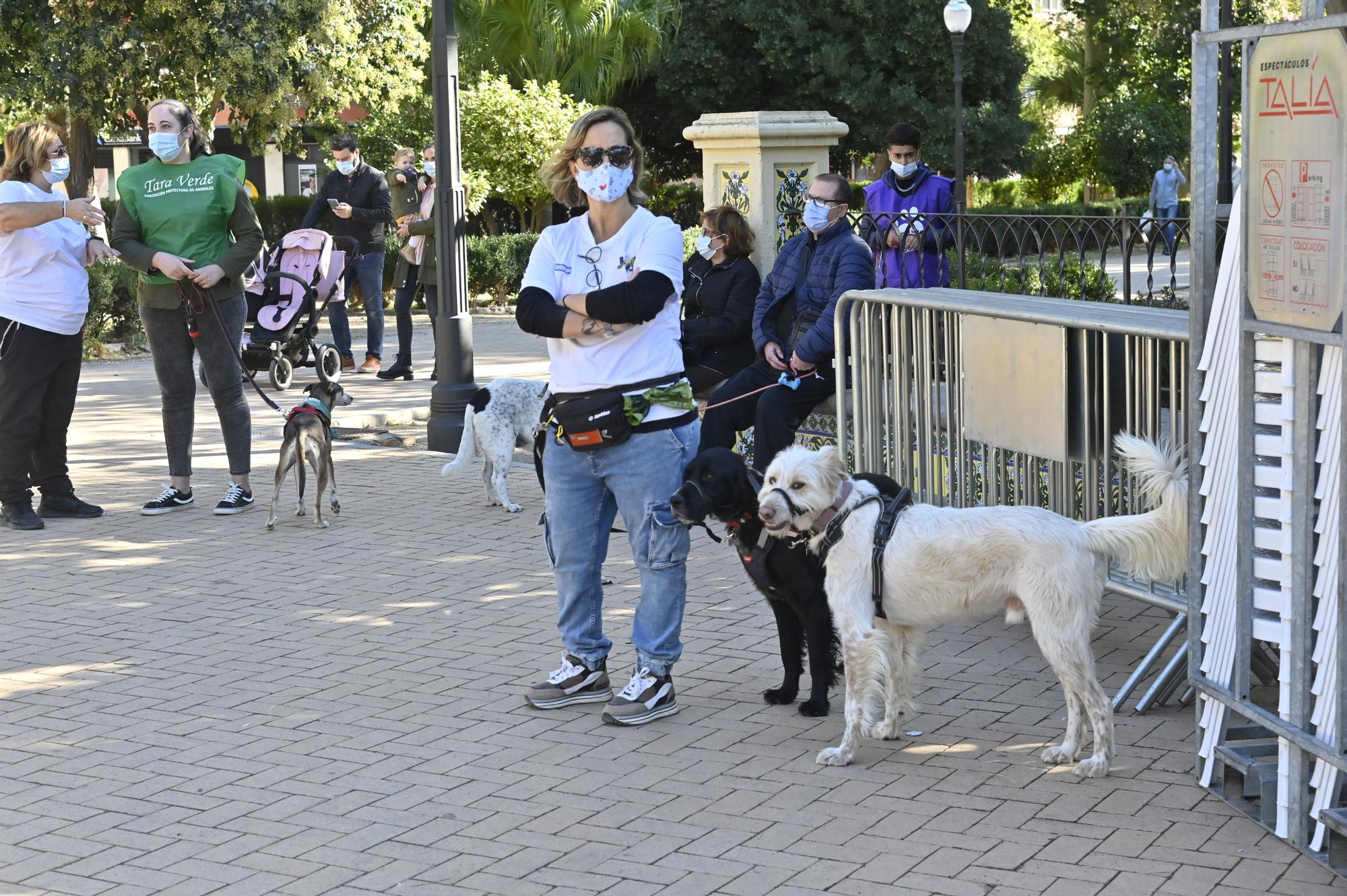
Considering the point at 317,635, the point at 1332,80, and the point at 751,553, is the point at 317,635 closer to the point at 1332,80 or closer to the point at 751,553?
the point at 751,553

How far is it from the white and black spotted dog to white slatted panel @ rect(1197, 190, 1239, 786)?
16.9 feet


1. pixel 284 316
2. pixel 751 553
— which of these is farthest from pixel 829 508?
pixel 284 316

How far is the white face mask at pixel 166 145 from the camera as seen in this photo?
8.59m

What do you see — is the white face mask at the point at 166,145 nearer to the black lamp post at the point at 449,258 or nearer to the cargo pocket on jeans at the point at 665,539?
the black lamp post at the point at 449,258

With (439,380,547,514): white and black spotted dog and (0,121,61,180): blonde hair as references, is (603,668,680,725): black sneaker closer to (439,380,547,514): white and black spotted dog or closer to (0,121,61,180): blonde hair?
(439,380,547,514): white and black spotted dog

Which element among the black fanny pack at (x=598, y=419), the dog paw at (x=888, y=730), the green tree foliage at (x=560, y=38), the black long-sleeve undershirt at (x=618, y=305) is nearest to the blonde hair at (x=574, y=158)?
A: the black long-sleeve undershirt at (x=618, y=305)

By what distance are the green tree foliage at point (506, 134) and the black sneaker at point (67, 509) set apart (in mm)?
14590

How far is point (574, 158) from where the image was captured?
5430 millimetres

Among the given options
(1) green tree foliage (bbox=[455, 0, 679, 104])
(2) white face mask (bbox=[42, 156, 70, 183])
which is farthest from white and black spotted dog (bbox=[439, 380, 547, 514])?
(1) green tree foliage (bbox=[455, 0, 679, 104])

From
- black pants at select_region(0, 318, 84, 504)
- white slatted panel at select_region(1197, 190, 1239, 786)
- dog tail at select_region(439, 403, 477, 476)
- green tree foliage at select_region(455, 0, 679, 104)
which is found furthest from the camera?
green tree foliage at select_region(455, 0, 679, 104)

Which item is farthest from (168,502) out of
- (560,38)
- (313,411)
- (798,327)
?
(560,38)

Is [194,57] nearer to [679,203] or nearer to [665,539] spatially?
[679,203]

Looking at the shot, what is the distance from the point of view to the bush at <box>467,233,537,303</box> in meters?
22.3

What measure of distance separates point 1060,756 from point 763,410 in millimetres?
3608
